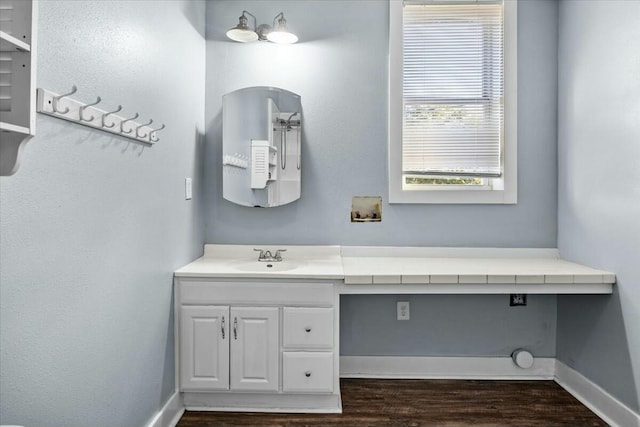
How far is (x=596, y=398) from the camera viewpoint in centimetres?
225

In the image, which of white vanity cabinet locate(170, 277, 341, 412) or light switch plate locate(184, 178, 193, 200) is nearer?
white vanity cabinet locate(170, 277, 341, 412)

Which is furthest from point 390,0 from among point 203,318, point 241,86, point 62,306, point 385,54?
point 62,306

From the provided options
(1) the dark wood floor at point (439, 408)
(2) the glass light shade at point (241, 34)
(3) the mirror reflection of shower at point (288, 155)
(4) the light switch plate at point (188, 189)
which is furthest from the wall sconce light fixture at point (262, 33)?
(1) the dark wood floor at point (439, 408)

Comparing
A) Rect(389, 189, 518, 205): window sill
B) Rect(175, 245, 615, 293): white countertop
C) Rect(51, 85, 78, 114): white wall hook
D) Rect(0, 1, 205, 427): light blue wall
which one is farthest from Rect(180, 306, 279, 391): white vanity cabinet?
Rect(51, 85, 78, 114): white wall hook

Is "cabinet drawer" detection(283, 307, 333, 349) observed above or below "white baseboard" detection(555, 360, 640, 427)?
above

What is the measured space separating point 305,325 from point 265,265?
0.52 metres

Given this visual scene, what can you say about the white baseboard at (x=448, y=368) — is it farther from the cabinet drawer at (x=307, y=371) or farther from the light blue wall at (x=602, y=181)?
the cabinet drawer at (x=307, y=371)

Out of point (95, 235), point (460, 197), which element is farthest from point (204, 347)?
point (460, 197)

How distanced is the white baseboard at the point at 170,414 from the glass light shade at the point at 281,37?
2156mm

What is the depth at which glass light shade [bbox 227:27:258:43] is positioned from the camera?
2527 mm

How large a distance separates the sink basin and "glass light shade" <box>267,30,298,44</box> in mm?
1403

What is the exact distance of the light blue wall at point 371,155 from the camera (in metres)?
2.69

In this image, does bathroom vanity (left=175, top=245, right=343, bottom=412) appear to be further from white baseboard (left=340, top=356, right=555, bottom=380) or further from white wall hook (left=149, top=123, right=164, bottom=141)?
white wall hook (left=149, top=123, right=164, bottom=141)

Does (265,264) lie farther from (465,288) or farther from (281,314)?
(465,288)
